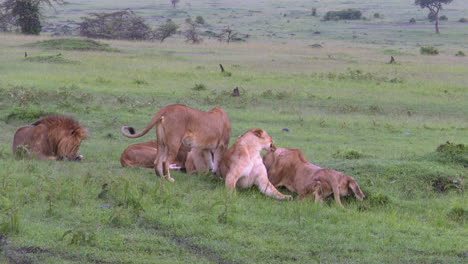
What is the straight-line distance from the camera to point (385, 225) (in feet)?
18.1

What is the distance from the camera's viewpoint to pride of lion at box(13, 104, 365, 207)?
653 cm

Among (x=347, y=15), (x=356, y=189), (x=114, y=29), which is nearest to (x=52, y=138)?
(x=356, y=189)

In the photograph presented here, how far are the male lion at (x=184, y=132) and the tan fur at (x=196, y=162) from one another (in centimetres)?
23

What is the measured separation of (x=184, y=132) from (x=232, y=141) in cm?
325

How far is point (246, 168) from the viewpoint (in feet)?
22.0

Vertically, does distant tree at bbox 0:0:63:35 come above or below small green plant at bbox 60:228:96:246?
below

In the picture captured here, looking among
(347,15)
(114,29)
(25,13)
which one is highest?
(25,13)

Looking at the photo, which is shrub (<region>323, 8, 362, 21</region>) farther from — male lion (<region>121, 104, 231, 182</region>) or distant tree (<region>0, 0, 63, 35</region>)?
male lion (<region>121, 104, 231, 182</region>)

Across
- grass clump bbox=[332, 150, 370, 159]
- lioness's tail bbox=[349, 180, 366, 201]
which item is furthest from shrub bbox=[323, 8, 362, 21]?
lioness's tail bbox=[349, 180, 366, 201]

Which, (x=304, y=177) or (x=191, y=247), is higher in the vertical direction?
(x=191, y=247)

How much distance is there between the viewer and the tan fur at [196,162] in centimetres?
769

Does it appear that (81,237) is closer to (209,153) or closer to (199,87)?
(209,153)

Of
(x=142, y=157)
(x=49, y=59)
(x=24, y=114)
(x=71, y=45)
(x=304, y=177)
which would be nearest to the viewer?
(x=304, y=177)

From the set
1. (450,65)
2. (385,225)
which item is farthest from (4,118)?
(450,65)
